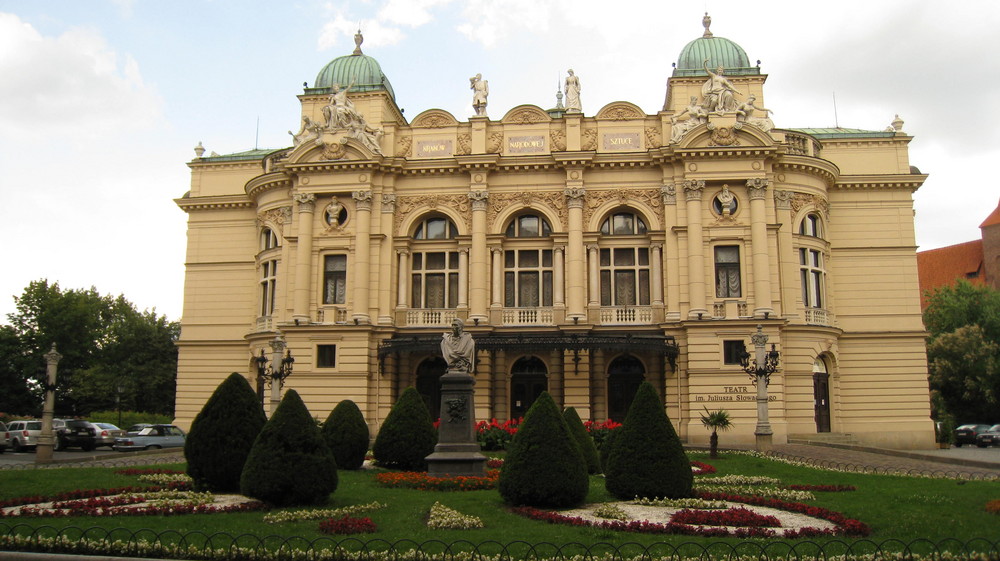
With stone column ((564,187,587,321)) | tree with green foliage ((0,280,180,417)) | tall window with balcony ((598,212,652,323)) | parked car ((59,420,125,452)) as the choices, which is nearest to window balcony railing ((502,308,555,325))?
stone column ((564,187,587,321))

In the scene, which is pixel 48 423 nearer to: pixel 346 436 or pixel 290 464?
pixel 346 436

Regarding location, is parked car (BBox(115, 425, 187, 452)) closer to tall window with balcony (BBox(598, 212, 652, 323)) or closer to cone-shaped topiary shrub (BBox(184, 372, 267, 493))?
cone-shaped topiary shrub (BBox(184, 372, 267, 493))

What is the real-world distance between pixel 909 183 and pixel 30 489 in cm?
3921

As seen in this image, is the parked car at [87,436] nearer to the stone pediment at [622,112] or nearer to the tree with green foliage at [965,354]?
the stone pediment at [622,112]

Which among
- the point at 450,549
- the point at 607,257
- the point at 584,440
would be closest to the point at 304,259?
the point at 607,257

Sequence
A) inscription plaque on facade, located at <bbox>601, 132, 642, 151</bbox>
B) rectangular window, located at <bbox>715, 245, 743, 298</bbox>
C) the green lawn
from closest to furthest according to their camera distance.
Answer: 1. the green lawn
2. rectangular window, located at <bbox>715, 245, 743, 298</bbox>
3. inscription plaque on facade, located at <bbox>601, 132, 642, 151</bbox>

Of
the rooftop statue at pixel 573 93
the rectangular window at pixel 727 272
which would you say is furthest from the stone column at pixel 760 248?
the rooftop statue at pixel 573 93

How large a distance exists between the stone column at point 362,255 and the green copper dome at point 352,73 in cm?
738

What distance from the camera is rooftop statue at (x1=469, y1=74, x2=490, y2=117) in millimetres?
40469

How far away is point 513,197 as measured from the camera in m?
39.6

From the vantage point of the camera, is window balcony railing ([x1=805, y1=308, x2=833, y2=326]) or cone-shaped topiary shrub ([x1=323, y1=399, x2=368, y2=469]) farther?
window balcony railing ([x1=805, y1=308, x2=833, y2=326])

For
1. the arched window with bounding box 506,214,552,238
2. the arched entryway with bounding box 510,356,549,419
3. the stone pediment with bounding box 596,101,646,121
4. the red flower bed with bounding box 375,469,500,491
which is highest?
the stone pediment with bounding box 596,101,646,121

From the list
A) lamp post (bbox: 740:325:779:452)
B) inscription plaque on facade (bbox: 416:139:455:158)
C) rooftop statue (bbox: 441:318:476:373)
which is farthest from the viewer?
inscription plaque on facade (bbox: 416:139:455:158)

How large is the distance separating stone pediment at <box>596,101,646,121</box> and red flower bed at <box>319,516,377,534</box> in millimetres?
29446
